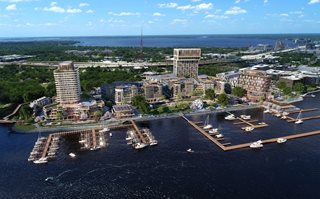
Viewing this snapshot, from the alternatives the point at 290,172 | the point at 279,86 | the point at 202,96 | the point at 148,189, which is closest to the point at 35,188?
the point at 148,189

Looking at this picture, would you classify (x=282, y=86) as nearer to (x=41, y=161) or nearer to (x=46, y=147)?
(x=46, y=147)

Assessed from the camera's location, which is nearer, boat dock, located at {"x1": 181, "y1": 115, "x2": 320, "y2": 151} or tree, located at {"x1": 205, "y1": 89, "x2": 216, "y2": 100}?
boat dock, located at {"x1": 181, "y1": 115, "x2": 320, "y2": 151}

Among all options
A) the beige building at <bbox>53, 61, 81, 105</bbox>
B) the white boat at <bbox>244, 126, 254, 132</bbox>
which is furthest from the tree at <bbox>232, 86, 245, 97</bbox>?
the beige building at <bbox>53, 61, 81, 105</bbox>

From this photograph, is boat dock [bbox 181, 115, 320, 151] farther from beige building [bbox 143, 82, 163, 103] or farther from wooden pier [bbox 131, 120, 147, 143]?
beige building [bbox 143, 82, 163, 103]

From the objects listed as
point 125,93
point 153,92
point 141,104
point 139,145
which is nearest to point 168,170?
point 139,145

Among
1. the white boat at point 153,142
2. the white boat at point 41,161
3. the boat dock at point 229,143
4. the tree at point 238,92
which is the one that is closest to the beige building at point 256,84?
the tree at point 238,92

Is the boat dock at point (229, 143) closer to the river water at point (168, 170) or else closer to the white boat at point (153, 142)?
the river water at point (168, 170)

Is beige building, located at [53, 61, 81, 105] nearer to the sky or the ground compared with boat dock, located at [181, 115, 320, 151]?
nearer to the sky
